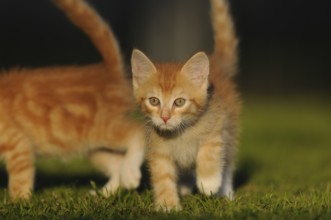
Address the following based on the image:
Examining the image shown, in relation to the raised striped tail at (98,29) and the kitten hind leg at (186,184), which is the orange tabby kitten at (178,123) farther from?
the raised striped tail at (98,29)

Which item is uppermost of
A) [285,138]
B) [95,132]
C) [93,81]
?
[93,81]

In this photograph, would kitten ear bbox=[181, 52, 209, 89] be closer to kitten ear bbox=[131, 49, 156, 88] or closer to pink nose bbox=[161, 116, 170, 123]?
kitten ear bbox=[131, 49, 156, 88]

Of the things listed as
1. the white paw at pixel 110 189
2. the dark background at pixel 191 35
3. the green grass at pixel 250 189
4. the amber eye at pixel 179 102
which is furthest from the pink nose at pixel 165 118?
the dark background at pixel 191 35

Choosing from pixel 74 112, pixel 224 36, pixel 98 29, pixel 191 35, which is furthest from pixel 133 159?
pixel 191 35

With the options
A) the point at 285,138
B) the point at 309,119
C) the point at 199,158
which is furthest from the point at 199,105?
the point at 309,119

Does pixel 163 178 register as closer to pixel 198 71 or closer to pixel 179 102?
pixel 179 102

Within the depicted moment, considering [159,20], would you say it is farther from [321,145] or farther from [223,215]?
[223,215]
